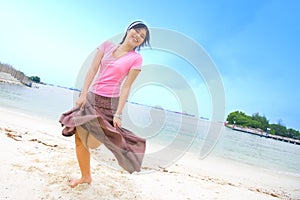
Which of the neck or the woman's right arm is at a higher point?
the neck

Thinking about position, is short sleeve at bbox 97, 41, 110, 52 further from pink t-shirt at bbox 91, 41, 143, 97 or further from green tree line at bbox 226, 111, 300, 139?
green tree line at bbox 226, 111, 300, 139

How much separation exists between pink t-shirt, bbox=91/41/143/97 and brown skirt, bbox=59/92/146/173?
77 millimetres

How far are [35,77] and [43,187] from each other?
108m

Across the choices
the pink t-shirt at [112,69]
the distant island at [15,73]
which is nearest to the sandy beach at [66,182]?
the pink t-shirt at [112,69]

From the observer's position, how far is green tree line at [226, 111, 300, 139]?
88.4 metres

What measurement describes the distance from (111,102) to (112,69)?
1.03 ft

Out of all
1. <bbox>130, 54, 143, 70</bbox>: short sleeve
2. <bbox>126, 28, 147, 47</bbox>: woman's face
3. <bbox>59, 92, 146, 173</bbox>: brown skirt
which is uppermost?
<bbox>126, 28, 147, 47</bbox>: woman's face

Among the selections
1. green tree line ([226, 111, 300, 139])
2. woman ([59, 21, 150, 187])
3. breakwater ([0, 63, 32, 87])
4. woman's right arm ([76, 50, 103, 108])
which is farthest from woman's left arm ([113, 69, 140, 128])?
green tree line ([226, 111, 300, 139])

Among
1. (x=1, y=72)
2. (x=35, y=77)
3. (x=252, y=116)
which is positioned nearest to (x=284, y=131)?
(x=252, y=116)

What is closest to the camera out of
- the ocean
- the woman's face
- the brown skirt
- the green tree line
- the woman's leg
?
the brown skirt

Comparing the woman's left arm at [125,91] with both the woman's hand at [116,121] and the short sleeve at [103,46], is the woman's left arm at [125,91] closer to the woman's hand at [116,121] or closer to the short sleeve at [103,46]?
the woman's hand at [116,121]

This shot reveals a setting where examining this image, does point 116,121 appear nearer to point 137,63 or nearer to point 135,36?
point 137,63

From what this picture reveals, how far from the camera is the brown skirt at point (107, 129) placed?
2.27 metres

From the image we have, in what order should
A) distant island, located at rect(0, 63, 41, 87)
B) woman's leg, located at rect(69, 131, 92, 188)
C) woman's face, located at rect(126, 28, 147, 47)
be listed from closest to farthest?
woman's face, located at rect(126, 28, 147, 47) → woman's leg, located at rect(69, 131, 92, 188) → distant island, located at rect(0, 63, 41, 87)
